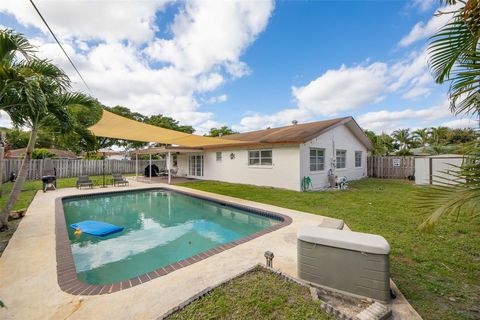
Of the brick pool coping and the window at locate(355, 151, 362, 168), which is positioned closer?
the brick pool coping

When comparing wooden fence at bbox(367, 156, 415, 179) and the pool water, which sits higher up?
wooden fence at bbox(367, 156, 415, 179)

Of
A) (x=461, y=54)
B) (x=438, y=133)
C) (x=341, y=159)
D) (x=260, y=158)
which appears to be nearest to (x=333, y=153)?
(x=341, y=159)

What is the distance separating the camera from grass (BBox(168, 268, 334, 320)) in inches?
99.7

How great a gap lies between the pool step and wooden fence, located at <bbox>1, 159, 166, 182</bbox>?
1724cm

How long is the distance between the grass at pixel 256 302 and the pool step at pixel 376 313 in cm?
42

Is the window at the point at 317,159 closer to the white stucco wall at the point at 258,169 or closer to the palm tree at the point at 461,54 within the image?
the white stucco wall at the point at 258,169

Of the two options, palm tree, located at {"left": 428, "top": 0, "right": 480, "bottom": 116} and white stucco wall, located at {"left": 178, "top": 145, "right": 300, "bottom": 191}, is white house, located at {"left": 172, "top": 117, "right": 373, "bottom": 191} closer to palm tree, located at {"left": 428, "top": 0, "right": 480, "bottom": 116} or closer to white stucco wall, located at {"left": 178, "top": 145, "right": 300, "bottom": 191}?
white stucco wall, located at {"left": 178, "top": 145, "right": 300, "bottom": 191}

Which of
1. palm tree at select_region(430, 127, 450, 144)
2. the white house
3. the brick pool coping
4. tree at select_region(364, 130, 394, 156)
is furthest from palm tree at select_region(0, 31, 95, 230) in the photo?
palm tree at select_region(430, 127, 450, 144)

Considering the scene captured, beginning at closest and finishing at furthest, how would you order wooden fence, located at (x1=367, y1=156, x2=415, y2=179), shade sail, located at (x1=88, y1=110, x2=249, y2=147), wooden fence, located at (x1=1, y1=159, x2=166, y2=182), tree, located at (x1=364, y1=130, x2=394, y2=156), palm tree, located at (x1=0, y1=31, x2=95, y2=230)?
palm tree, located at (x1=0, y1=31, x2=95, y2=230), shade sail, located at (x1=88, y1=110, x2=249, y2=147), wooden fence, located at (x1=1, y1=159, x2=166, y2=182), wooden fence, located at (x1=367, y1=156, x2=415, y2=179), tree, located at (x1=364, y1=130, x2=394, y2=156)

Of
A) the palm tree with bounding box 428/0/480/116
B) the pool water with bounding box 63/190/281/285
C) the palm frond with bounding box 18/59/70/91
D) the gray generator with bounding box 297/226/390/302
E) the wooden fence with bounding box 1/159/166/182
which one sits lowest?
the pool water with bounding box 63/190/281/285

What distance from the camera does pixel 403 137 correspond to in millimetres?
29844

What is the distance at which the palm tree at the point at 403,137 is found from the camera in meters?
29.6

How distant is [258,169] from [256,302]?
11.3 m

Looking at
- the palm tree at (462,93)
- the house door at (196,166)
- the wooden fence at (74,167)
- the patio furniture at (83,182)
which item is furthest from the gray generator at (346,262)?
the wooden fence at (74,167)
